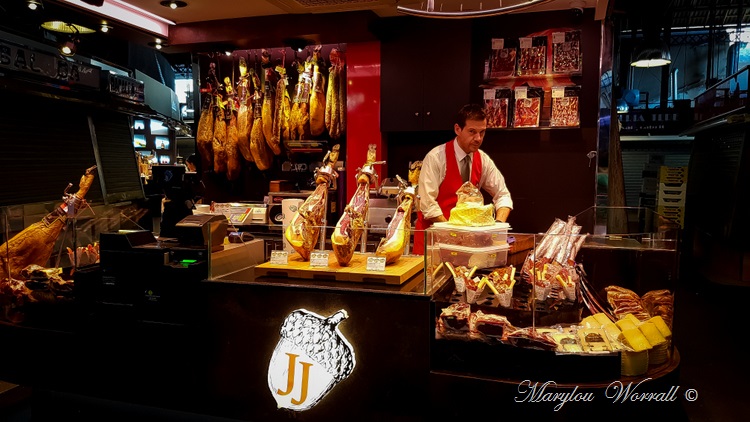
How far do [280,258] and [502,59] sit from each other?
347 centimetres

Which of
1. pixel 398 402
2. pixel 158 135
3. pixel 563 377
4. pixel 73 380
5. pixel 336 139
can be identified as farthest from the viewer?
pixel 158 135

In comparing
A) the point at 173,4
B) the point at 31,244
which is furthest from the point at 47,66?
the point at 31,244

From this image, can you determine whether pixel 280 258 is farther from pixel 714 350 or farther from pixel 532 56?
pixel 714 350

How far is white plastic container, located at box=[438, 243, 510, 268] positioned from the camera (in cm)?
220

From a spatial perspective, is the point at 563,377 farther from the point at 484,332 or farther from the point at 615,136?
the point at 615,136

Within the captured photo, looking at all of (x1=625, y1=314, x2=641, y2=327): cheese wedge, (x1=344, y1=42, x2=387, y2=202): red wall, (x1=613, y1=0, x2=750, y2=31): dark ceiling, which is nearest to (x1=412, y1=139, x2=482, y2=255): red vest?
(x1=344, y1=42, x2=387, y2=202): red wall

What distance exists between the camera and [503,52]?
5031 mm

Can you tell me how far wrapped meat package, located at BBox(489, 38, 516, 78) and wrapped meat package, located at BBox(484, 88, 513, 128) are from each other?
0.16 meters

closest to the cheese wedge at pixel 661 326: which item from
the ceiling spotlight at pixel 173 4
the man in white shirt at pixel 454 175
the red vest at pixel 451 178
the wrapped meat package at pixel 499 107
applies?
the man in white shirt at pixel 454 175

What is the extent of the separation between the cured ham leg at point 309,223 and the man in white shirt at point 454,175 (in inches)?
49.3

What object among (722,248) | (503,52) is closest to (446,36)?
(503,52)

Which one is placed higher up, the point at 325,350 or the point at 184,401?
the point at 325,350

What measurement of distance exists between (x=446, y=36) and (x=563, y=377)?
3.78 metres

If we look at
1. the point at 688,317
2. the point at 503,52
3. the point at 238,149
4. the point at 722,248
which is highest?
the point at 503,52
